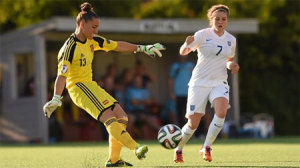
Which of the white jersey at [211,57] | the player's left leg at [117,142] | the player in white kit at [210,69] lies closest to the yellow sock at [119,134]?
the player's left leg at [117,142]

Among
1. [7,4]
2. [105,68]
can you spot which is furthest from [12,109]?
[7,4]

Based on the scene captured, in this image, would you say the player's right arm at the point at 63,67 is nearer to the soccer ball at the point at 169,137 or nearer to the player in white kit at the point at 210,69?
the soccer ball at the point at 169,137

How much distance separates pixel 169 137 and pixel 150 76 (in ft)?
38.4

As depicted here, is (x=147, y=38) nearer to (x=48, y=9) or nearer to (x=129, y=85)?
(x=129, y=85)

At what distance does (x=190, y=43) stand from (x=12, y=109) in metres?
12.0

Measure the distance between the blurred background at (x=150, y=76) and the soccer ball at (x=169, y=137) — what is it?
32.6ft

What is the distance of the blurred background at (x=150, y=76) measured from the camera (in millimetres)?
20344

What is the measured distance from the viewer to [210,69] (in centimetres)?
1043

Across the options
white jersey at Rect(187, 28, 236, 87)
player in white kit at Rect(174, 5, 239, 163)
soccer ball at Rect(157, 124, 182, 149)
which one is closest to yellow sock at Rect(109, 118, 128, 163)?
soccer ball at Rect(157, 124, 182, 149)

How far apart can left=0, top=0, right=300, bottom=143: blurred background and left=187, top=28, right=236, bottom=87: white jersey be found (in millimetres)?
9161

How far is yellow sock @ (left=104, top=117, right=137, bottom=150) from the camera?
9006mm

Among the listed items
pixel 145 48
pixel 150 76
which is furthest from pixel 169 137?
pixel 150 76

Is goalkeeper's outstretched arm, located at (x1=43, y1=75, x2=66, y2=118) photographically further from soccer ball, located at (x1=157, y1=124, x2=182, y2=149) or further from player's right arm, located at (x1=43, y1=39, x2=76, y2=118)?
soccer ball, located at (x1=157, y1=124, x2=182, y2=149)

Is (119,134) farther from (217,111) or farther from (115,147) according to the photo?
(217,111)
